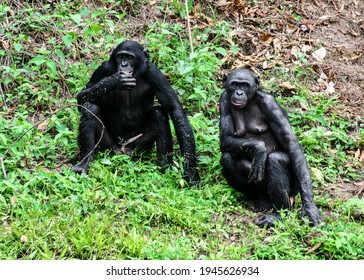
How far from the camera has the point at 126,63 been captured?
8148 millimetres

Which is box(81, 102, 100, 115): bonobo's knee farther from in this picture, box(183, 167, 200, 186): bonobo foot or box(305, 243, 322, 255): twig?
box(305, 243, 322, 255): twig

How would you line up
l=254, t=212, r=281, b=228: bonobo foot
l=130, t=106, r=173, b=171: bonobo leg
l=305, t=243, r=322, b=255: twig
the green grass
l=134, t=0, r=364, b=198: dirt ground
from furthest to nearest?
1. l=134, t=0, r=364, b=198: dirt ground
2. l=130, t=106, r=173, b=171: bonobo leg
3. l=254, t=212, r=281, b=228: bonobo foot
4. l=305, t=243, r=322, b=255: twig
5. the green grass

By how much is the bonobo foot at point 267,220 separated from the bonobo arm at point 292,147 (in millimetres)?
302

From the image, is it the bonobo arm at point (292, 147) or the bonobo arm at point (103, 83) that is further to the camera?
the bonobo arm at point (103, 83)

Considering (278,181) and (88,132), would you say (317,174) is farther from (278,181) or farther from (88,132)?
(88,132)

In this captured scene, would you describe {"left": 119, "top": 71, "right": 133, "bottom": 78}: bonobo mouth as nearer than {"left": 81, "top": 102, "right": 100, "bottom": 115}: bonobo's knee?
Yes

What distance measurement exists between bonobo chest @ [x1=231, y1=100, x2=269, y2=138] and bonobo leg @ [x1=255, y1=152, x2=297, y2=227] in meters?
0.44

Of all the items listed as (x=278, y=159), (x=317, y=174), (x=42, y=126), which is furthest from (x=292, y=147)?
(x=42, y=126)

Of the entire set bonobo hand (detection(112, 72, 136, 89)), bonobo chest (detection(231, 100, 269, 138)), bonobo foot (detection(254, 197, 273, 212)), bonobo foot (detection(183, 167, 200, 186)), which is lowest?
bonobo foot (detection(254, 197, 273, 212))

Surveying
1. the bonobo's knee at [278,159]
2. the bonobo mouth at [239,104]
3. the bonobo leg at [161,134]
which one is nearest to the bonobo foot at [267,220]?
the bonobo's knee at [278,159]

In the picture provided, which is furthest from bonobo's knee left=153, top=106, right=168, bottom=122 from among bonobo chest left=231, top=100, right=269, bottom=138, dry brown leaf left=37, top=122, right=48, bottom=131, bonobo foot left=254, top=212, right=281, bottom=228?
bonobo foot left=254, top=212, right=281, bottom=228

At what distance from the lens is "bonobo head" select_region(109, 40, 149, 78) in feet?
26.8

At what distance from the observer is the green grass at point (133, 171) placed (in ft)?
20.7

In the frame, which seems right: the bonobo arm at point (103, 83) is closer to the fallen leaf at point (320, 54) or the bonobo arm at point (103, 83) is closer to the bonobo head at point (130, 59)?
the bonobo head at point (130, 59)
